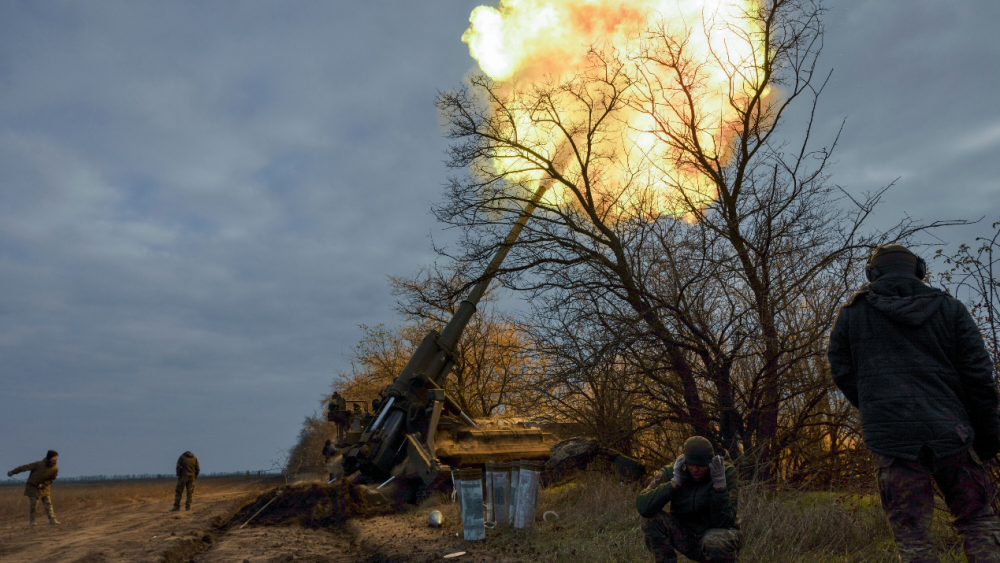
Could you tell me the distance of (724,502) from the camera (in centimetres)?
466

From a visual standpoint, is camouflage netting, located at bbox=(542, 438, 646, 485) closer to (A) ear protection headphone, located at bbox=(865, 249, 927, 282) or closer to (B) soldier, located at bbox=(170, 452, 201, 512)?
(A) ear protection headphone, located at bbox=(865, 249, 927, 282)

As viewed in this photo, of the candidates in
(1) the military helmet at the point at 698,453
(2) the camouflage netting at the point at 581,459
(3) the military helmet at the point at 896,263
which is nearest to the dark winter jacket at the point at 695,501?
(1) the military helmet at the point at 698,453

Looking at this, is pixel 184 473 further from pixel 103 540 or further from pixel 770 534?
pixel 770 534

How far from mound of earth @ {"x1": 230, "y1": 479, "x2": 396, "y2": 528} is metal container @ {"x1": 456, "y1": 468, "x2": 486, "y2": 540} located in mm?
5035

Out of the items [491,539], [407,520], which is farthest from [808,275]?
[407,520]

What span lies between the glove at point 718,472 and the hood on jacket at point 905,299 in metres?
1.47

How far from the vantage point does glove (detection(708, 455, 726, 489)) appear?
4.53 meters

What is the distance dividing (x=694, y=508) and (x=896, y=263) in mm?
2245

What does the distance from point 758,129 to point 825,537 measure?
610 cm

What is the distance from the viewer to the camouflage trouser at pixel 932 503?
3.78 meters

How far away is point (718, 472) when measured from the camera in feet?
14.9

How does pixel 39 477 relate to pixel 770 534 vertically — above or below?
above

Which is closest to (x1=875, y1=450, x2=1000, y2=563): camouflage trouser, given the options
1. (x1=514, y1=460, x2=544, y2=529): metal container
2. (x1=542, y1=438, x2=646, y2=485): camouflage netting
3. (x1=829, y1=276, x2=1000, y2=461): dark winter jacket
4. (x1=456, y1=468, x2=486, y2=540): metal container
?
(x1=829, y1=276, x2=1000, y2=461): dark winter jacket

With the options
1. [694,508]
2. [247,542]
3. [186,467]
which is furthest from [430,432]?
[694,508]
